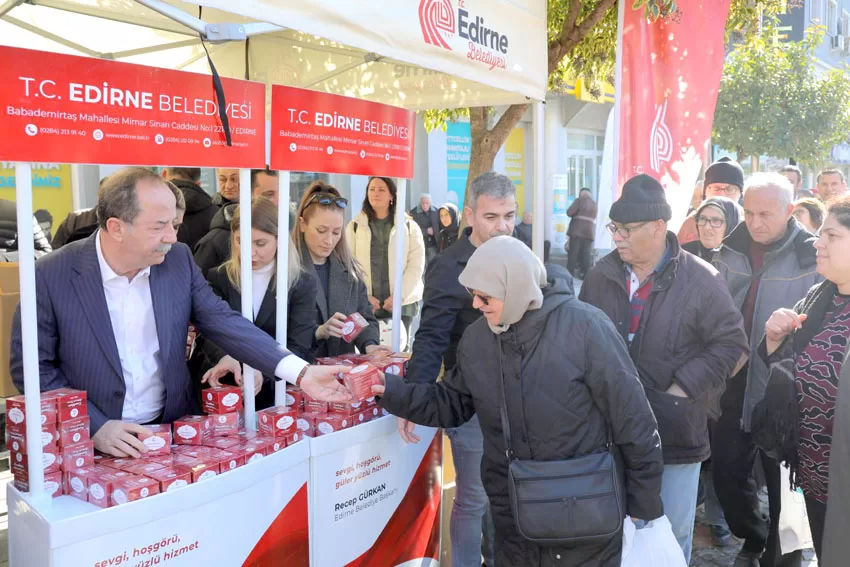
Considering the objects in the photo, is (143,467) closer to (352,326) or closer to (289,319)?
(289,319)

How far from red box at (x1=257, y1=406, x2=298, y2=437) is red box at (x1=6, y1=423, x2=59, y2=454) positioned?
0.72 meters

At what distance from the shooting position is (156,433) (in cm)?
244

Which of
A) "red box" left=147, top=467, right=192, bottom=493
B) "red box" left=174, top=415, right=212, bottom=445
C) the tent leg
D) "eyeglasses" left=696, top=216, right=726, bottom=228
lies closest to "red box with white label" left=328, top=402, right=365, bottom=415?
"red box" left=174, top=415, right=212, bottom=445

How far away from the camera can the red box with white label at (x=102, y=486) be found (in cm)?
213

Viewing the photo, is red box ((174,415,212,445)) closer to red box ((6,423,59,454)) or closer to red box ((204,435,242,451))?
red box ((204,435,242,451))

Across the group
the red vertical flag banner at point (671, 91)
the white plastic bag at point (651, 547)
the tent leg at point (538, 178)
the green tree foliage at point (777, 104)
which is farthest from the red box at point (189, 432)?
the green tree foliage at point (777, 104)

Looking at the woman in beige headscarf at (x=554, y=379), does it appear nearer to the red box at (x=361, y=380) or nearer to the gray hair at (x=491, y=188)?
the red box at (x=361, y=380)

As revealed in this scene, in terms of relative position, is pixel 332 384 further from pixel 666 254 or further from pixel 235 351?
pixel 666 254

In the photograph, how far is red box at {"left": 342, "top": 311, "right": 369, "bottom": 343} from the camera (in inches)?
136

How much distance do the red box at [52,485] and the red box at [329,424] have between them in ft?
3.07

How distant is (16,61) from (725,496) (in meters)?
3.61

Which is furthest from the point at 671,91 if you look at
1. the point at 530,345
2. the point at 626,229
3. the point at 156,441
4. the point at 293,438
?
the point at 156,441

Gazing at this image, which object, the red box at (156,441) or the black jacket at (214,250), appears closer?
the red box at (156,441)

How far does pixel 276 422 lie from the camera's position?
8.91 feet
